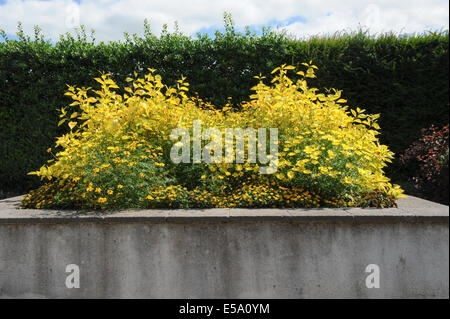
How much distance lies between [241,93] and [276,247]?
3657mm

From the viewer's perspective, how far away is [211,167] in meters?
3.84

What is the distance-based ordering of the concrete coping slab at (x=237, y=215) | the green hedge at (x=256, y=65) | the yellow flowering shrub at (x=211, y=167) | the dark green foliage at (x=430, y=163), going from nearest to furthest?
the concrete coping slab at (x=237, y=215) → the yellow flowering shrub at (x=211, y=167) → the dark green foliage at (x=430, y=163) → the green hedge at (x=256, y=65)

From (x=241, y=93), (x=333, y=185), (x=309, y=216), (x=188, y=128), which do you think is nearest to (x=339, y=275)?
(x=309, y=216)

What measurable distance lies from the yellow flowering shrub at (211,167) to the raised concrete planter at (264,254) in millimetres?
428

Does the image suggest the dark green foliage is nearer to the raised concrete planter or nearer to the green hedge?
the green hedge

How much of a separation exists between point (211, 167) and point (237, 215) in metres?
0.92

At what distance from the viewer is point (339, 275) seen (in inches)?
120

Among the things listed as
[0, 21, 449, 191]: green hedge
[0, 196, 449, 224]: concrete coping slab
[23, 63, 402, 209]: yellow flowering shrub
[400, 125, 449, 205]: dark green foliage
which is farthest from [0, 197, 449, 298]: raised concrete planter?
[0, 21, 449, 191]: green hedge

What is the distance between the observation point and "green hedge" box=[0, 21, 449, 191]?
622 centimetres

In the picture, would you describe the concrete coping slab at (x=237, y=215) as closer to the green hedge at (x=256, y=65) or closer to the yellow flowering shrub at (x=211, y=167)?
the yellow flowering shrub at (x=211, y=167)

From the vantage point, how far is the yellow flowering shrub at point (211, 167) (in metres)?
3.51

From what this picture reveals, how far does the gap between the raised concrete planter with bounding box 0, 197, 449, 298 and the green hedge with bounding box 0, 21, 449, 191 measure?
346 centimetres

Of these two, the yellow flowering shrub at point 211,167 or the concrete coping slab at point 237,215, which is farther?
the yellow flowering shrub at point 211,167

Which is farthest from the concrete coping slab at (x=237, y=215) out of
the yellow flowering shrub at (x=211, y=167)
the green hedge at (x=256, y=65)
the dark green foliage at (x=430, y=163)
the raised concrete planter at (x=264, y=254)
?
the green hedge at (x=256, y=65)
